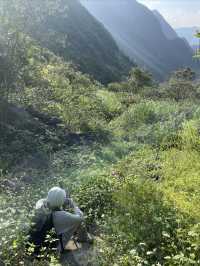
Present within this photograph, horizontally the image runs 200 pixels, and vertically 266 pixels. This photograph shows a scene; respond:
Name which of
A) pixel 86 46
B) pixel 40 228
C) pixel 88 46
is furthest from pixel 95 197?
pixel 88 46

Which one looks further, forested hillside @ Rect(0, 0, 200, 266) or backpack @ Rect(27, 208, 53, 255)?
backpack @ Rect(27, 208, 53, 255)

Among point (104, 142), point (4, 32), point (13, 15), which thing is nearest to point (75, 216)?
point (104, 142)

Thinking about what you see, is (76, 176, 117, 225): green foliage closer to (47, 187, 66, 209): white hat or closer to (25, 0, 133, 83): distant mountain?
(47, 187, 66, 209): white hat

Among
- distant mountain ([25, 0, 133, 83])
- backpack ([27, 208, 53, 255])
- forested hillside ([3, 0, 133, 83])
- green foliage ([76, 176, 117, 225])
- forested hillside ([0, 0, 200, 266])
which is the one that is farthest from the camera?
distant mountain ([25, 0, 133, 83])

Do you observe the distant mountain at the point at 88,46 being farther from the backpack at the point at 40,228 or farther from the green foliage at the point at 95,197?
the backpack at the point at 40,228

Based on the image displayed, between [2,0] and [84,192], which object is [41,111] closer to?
[2,0]

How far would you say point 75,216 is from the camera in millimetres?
7676

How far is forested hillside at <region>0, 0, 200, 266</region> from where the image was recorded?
22.9 feet

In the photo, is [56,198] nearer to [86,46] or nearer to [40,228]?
[40,228]

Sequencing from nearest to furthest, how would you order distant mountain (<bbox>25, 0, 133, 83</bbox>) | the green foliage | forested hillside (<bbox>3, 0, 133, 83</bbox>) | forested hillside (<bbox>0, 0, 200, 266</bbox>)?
1. forested hillside (<bbox>0, 0, 200, 266</bbox>)
2. the green foliage
3. forested hillside (<bbox>3, 0, 133, 83</bbox>)
4. distant mountain (<bbox>25, 0, 133, 83</bbox>)

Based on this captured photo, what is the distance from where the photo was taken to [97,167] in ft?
37.4

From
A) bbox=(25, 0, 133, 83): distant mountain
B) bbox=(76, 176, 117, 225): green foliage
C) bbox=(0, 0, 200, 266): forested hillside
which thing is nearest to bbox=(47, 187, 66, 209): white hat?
bbox=(0, 0, 200, 266): forested hillside

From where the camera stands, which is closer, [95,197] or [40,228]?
[40,228]

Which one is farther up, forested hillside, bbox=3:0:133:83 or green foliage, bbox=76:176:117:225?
forested hillside, bbox=3:0:133:83
